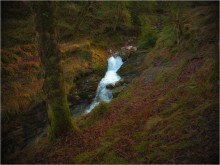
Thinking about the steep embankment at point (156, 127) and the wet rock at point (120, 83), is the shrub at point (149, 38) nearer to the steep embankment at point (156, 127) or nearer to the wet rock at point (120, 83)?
the wet rock at point (120, 83)

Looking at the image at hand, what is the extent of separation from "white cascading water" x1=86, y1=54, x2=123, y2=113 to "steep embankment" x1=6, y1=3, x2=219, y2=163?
3.63 m

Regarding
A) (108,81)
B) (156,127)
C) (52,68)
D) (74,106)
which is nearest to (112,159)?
(156,127)

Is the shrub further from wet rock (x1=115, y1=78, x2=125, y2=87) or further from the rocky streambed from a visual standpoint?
wet rock (x1=115, y1=78, x2=125, y2=87)

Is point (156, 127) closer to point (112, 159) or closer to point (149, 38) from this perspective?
point (112, 159)

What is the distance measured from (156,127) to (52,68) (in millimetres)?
4487

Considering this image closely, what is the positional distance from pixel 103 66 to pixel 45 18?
1523cm

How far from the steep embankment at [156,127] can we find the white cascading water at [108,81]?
363 centimetres

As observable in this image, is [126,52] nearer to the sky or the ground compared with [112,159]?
nearer to the sky

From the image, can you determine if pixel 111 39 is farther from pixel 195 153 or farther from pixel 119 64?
pixel 195 153

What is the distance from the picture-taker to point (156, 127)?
29.8ft

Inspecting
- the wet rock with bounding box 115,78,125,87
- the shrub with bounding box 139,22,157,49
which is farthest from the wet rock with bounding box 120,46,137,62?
the wet rock with bounding box 115,78,125,87

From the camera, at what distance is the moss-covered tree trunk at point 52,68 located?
9422 millimetres

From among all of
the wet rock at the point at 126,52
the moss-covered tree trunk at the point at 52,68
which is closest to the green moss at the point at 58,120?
the moss-covered tree trunk at the point at 52,68

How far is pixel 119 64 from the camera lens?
25781mm
